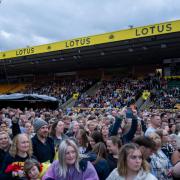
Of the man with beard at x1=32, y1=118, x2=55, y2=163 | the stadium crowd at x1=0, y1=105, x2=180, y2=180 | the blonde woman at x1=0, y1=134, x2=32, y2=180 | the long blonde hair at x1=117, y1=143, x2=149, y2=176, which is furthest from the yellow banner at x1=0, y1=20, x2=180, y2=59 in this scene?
the long blonde hair at x1=117, y1=143, x2=149, y2=176

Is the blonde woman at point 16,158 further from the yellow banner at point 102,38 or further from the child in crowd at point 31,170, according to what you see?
the yellow banner at point 102,38

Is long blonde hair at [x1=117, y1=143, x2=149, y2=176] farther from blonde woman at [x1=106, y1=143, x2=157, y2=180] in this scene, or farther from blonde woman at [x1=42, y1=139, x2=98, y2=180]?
blonde woman at [x1=42, y1=139, x2=98, y2=180]

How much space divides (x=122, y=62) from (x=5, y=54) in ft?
38.1

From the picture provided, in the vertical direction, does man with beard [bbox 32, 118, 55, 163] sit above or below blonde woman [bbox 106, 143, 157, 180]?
above

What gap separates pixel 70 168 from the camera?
3.76 m

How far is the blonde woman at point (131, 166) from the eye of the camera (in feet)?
11.6

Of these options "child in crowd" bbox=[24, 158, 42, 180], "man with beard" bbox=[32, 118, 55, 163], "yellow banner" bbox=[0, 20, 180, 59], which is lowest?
"child in crowd" bbox=[24, 158, 42, 180]

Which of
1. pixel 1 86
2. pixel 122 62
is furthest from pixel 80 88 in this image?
pixel 1 86

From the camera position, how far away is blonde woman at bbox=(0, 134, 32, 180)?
14.0ft

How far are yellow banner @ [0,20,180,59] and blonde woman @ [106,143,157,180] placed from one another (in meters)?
20.2

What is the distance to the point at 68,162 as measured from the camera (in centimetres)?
376

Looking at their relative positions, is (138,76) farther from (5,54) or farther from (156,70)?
(5,54)

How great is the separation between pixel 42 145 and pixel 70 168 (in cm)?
163

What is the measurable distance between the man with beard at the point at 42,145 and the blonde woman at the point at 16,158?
0.54m
